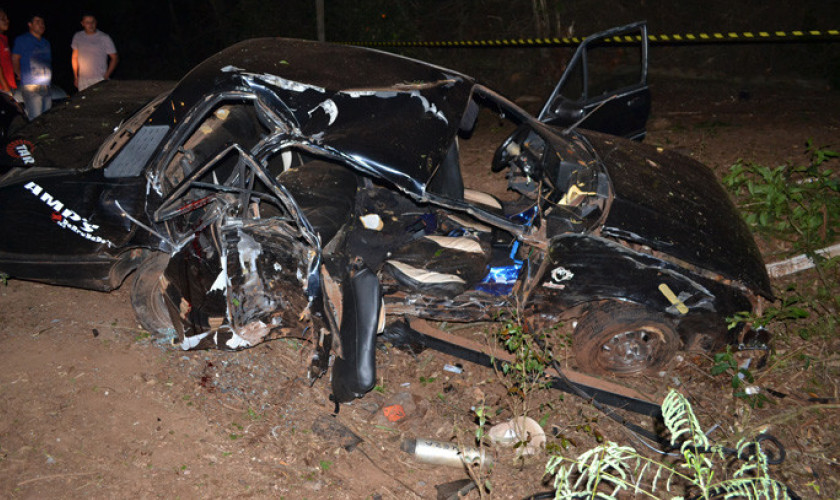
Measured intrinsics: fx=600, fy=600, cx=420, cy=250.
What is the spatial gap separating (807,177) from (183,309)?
556 cm

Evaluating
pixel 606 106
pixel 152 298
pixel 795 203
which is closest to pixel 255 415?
pixel 152 298

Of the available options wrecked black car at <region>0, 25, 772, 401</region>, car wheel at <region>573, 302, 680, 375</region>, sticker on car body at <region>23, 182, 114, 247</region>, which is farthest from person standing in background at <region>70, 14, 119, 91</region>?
car wheel at <region>573, 302, 680, 375</region>

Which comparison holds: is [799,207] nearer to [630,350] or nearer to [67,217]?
[630,350]

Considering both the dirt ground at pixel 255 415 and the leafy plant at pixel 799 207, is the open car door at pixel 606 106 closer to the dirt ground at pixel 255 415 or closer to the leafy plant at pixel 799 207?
the leafy plant at pixel 799 207

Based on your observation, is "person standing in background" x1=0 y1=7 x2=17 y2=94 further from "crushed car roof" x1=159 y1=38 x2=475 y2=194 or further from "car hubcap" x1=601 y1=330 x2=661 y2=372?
"car hubcap" x1=601 y1=330 x2=661 y2=372

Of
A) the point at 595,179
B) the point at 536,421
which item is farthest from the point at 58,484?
the point at 595,179

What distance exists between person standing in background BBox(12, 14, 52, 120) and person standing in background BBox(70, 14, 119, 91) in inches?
13.0

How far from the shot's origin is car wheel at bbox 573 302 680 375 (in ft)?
12.6

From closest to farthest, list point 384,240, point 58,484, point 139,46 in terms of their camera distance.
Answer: point 58,484 → point 384,240 → point 139,46

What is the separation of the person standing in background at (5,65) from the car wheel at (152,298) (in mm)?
3972

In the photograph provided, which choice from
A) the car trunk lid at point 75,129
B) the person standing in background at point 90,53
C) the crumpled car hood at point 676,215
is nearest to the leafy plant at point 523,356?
the crumpled car hood at point 676,215

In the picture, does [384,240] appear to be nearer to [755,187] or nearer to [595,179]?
[595,179]

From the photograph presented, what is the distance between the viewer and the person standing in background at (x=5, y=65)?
653 centimetres

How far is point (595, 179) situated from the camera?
408 cm
